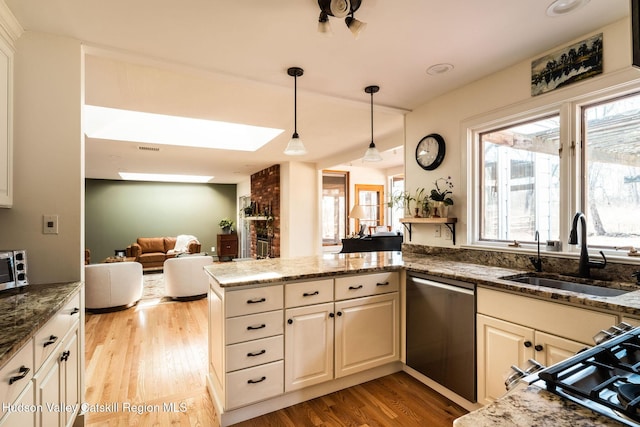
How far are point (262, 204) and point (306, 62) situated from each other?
5651 mm

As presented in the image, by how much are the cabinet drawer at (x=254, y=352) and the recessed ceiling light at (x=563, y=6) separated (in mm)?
2528

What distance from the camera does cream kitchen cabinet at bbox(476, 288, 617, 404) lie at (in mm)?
1521

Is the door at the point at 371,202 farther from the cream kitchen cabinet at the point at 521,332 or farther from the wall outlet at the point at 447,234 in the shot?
the cream kitchen cabinet at the point at 521,332

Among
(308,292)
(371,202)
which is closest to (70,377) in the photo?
(308,292)

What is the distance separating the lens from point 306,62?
237 centimetres

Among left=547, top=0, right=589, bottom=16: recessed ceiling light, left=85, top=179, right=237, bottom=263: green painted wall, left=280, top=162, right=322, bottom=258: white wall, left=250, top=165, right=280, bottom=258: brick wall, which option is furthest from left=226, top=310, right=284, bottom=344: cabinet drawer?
left=85, top=179, right=237, bottom=263: green painted wall

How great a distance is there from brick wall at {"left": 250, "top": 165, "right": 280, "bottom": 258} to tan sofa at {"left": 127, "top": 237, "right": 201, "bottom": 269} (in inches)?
64.1

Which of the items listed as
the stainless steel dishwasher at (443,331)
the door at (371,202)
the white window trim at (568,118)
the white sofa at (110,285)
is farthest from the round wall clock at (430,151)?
the door at (371,202)

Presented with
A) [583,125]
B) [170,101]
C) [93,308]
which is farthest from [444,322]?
[93,308]

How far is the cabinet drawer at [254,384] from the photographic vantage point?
191cm

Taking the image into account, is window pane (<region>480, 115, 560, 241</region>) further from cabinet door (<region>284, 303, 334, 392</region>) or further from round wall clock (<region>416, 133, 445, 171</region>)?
cabinet door (<region>284, 303, 334, 392</region>)

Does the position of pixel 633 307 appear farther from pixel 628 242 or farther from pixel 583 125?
pixel 583 125

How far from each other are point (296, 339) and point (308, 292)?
0.32 m

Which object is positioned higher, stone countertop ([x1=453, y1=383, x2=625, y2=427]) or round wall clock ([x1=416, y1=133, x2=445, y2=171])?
round wall clock ([x1=416, y1=133, x2=445, y2=171])
